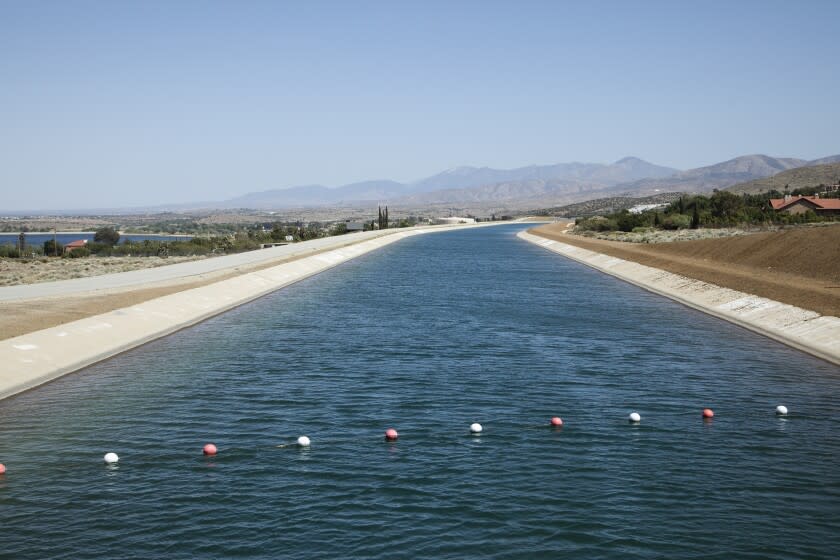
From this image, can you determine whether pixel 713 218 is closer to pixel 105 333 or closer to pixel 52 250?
pixel 52 250

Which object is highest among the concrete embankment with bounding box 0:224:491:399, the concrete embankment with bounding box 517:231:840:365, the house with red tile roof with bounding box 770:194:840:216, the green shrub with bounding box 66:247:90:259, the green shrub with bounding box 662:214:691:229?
the house with red tile roof with bounding box 770:194:840:216

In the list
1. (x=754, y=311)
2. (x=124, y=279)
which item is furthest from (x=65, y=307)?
(x=754, y=311)

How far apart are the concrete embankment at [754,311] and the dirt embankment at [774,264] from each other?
742 mm

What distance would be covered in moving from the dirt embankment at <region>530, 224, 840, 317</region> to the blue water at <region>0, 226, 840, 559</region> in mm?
8701

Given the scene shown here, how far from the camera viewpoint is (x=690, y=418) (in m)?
20.0

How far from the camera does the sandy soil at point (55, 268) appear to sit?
57.7 meters

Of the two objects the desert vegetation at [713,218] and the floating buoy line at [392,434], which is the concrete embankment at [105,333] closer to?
the floating buoy line at [392,434]

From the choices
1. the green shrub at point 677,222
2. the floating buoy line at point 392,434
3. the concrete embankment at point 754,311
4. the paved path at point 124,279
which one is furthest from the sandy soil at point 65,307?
the green shrub at point 677,222

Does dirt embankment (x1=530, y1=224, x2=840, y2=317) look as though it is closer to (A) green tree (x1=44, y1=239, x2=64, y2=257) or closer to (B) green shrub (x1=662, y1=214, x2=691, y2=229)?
(B) green shrub (x1=662, y1=214, x2=691, y2=229)

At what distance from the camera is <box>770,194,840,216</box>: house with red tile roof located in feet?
372

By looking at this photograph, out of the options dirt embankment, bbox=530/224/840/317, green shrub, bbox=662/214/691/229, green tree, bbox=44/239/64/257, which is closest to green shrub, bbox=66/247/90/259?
green tree, bbox=44/239/64/257

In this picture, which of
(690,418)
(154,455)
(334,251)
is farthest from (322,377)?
(334,251)

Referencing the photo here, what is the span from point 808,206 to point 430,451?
116 meters

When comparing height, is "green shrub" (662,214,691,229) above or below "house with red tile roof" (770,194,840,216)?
below
